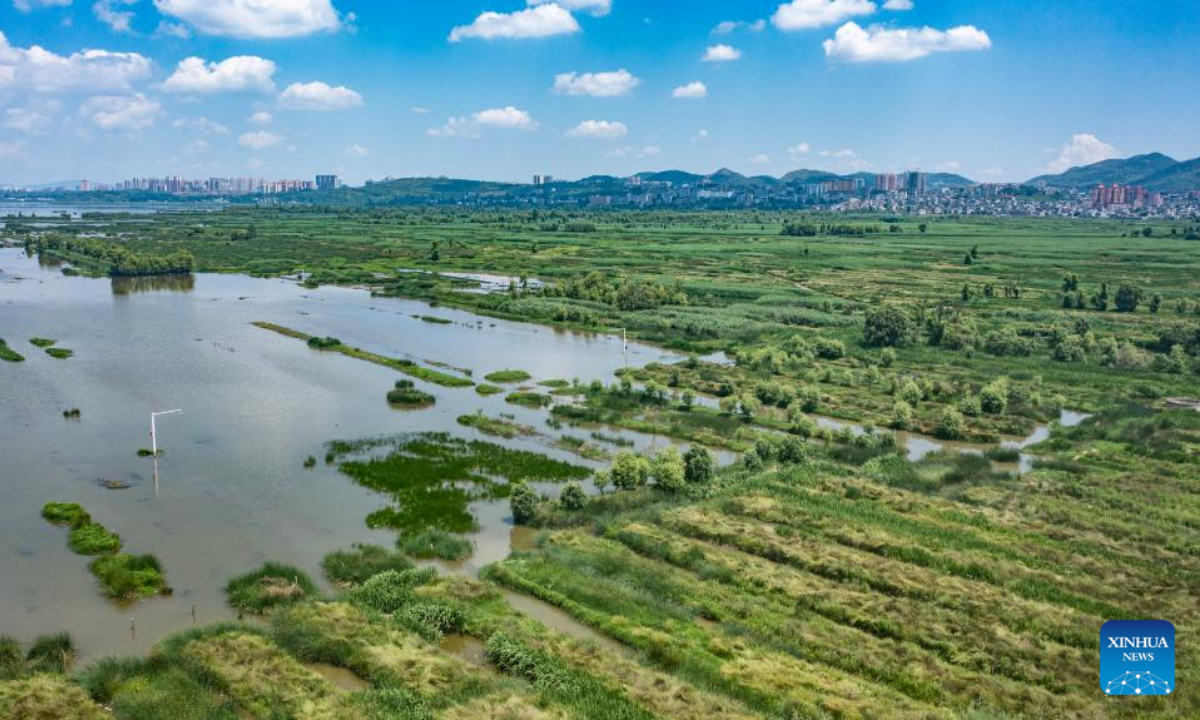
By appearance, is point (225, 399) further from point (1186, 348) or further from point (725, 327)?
point (1186, 348)

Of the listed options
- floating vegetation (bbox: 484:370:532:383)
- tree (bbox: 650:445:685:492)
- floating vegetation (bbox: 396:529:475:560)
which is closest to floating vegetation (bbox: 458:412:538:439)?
floating vegetation (bbox: 484:370:532:383)

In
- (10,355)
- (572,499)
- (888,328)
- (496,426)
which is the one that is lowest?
(572,499)

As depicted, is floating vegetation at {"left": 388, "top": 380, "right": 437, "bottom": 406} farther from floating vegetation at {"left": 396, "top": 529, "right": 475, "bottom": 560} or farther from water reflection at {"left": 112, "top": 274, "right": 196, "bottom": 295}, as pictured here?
water reflection at {"left": 112, "top": 274, "right": 196, "bottom": 295}

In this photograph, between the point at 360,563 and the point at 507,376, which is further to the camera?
the point at 507,376

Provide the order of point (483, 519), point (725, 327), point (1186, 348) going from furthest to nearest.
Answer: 1. point (725, 327)
2. point (1186, 348)
3. point (483, 519)

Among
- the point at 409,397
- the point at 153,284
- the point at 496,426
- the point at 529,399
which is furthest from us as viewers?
the point at 153,284

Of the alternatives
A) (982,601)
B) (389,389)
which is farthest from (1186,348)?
(389,389)

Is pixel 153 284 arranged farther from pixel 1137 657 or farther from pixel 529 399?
pixel 1137 657

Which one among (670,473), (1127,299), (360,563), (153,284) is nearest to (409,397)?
(670,473)
